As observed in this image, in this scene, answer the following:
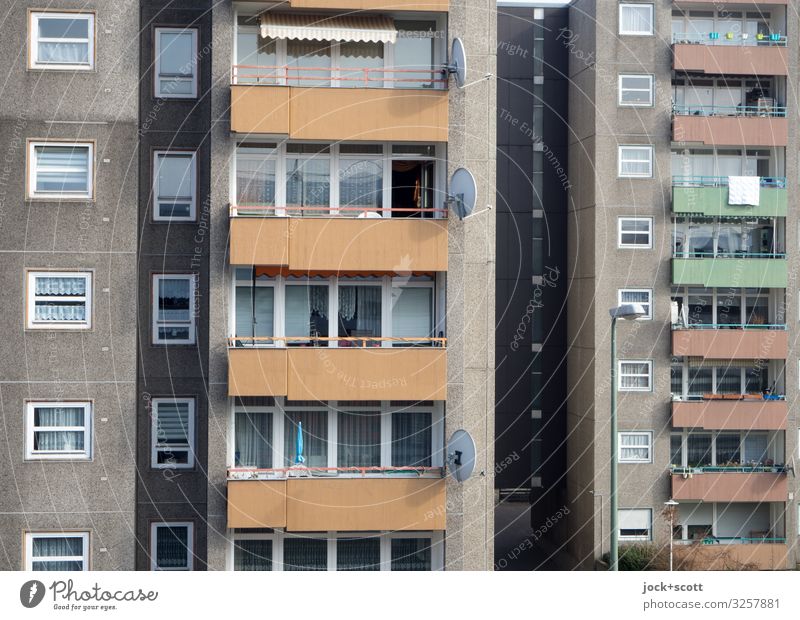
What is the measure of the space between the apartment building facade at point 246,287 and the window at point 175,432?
2cm

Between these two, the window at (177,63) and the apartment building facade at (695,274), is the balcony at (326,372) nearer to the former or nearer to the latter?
the window at (177,63)

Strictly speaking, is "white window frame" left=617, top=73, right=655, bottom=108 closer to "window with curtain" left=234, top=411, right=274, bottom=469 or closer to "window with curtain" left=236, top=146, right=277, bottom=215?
"window with curtain" left=236, top=146, right=277, bottom=215

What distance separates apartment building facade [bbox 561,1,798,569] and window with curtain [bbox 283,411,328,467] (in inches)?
170

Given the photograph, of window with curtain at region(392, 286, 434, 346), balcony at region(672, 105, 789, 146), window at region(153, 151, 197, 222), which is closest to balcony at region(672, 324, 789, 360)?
balcony at region(672, 105, 789, 146)

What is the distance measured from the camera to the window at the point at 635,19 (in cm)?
1322

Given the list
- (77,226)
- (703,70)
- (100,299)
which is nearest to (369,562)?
(100,299)

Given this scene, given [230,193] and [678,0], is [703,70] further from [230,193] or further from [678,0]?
[230,193]

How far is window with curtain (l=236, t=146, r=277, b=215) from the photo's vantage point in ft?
33.6

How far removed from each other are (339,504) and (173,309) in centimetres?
253

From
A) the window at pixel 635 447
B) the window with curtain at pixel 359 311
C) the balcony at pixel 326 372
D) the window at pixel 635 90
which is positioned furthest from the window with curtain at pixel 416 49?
the window at pixel 635 447

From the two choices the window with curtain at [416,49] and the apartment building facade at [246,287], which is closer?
the apartment building facade at [246,287]

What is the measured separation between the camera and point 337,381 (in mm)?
9828

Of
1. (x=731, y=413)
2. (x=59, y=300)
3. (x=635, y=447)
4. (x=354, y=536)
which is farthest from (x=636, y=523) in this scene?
(x=59, y=300)
